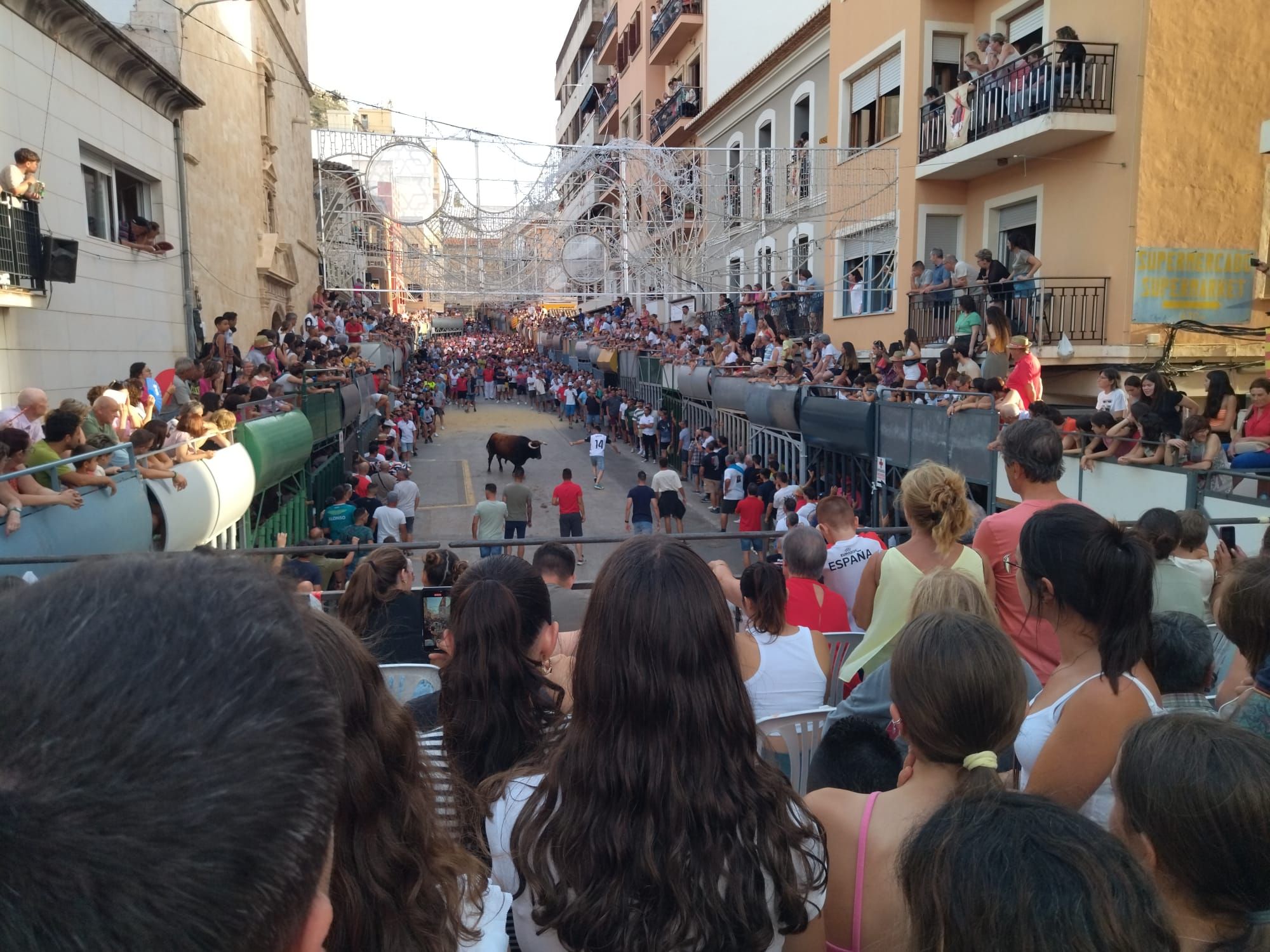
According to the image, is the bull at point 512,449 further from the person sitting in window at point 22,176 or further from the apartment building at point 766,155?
the person sitting in window at point 22,176

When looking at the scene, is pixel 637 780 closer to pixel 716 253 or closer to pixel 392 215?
pixel 392 215

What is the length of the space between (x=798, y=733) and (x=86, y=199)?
41.2 feet

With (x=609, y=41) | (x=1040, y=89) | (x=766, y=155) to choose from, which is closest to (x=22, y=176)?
(x=1040, y=89)

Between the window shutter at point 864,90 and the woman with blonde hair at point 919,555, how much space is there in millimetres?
17701

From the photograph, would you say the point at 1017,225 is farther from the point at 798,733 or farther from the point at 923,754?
the point at 923,754

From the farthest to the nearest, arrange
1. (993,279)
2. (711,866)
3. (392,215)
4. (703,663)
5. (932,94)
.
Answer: (932,94), (392,215), (993,279), (703,663), (711,866)

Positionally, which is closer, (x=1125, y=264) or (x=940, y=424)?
(x=940, y=424)

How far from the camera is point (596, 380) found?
38875 millimetres

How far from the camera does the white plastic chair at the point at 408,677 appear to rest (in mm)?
4230

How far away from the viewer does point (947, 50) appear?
17359mm

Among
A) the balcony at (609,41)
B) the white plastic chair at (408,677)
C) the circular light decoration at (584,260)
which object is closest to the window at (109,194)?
the circular light decoration at (584,260)

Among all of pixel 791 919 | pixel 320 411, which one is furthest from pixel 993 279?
pixel 791 919

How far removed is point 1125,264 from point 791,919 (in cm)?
1428

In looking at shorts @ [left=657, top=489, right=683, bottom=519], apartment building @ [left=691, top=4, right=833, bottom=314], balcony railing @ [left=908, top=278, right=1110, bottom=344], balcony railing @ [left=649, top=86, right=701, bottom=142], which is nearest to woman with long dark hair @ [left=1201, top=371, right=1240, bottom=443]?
balcony railing @ [left=908, top=278, right=1110, bottom=344]
